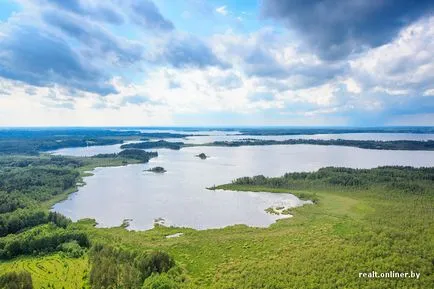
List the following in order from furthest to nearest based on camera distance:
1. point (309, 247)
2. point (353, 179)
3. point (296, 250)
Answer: point (353, 179) → point (309, 247) → point (296, 250)

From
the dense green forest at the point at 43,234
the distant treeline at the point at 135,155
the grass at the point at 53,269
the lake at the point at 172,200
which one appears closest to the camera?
the dense green forest at the point at 43,234

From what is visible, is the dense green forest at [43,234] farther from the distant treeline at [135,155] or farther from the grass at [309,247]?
the distant treeline at [135,155]

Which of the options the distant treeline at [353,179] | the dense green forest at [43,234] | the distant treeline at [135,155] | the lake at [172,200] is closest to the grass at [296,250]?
the dense green forest at [43,234]

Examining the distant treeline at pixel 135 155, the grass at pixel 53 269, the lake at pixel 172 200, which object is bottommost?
the grass at pixel 53 269

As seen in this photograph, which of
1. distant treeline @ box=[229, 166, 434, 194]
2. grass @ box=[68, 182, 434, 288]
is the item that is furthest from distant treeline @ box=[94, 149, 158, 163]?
grass @ box=[68, 182, 434, 288]

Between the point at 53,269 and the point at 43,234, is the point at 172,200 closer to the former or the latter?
the point at 43,234

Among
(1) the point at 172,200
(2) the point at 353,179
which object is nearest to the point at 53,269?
(1) the point at 172,200

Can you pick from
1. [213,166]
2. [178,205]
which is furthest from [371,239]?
[213,166]

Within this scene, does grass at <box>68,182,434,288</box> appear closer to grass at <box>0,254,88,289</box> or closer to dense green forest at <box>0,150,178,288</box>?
dense green forest at <box>0,150,178,288</box>
